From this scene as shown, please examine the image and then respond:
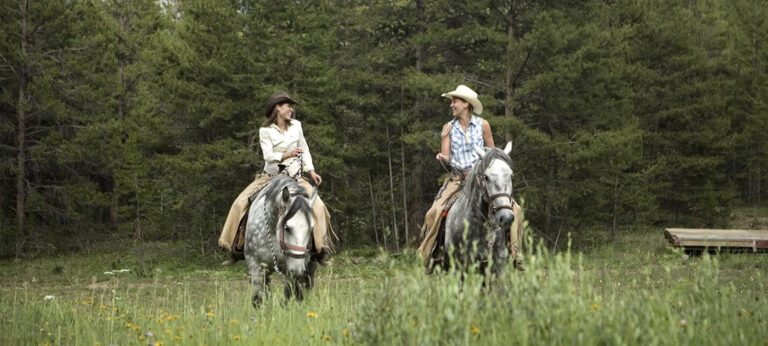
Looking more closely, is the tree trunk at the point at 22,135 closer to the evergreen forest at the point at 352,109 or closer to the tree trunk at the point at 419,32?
the evergreen forest at the point at 352,109

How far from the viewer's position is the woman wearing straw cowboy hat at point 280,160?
912 cm

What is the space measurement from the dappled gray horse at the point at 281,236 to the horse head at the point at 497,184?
194cm

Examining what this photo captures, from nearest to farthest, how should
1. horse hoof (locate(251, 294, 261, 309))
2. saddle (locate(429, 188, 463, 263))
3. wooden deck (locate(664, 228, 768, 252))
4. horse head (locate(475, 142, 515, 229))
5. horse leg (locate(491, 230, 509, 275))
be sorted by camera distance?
horse head (locate(475, 142, 515, 229)) < horse leg (locate(491, 230, 509, 275)) < horse hoof (locate(251, 294, 261, 309)) < saddle (locate(429, 188, 463, 263)) < wooden deck (locate(664, 228, 768, 252))

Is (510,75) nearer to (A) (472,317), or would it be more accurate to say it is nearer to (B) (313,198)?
(B) (313,198)

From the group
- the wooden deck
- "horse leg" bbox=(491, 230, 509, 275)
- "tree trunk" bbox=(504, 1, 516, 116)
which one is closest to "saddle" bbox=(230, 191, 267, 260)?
"horse leg" bbox=(491, 230, 509, 275)

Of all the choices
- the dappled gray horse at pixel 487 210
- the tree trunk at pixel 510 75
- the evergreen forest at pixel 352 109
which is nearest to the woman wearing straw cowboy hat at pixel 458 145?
the dappled gray horse at pixel 487 210

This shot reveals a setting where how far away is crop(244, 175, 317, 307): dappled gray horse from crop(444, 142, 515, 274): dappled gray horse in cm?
151

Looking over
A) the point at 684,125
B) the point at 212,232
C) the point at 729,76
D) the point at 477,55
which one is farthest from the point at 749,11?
Result: the point at 212,232

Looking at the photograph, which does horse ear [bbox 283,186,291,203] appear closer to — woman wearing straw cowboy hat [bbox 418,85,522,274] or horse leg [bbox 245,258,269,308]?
horse leg [bbox 245,258,269,308]

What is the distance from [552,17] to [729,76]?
1816 cm

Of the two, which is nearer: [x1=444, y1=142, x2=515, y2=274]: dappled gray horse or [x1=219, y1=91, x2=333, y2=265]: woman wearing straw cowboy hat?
[x1=444, y1=142, x2=515, y2=274]: dappled gray horse

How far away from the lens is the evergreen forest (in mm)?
22453

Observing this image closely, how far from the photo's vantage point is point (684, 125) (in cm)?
3231

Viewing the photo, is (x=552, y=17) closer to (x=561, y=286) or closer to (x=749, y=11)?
(x=561, y=286)
